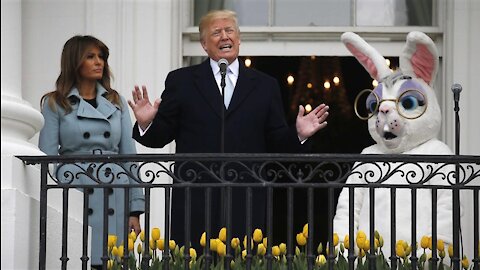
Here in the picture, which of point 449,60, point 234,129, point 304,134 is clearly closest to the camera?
point 304,134

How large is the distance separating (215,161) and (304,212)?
214 inches

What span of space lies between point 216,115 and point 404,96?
1.52 metres

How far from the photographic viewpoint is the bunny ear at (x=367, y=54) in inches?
408

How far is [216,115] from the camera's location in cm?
923

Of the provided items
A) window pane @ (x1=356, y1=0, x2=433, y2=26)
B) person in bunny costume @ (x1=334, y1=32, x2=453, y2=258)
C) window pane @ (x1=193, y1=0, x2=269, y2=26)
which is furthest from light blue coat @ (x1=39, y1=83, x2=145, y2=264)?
window pane @ (x1=356, y1=0, x2=433, y2=26)

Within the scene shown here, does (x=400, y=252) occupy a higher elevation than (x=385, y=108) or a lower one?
lower

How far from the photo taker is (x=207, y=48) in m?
9.42

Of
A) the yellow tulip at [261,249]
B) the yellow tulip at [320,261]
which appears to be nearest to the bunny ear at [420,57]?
the yellow tulip at [320,261]

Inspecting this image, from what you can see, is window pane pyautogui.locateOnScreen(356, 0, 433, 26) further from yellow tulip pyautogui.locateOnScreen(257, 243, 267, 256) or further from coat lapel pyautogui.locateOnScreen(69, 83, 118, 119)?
yellow tulip pyautogui.locateOnScreen(257, 243, 267, 256)

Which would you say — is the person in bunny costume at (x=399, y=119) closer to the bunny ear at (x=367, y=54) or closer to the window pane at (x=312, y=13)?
the bunny ear at (x=367, y=54)

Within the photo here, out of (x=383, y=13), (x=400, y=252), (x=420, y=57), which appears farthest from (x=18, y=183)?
(x=383, y=13)

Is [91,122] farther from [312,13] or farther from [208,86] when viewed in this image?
[312,13]

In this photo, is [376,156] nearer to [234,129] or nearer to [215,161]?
[215,161]

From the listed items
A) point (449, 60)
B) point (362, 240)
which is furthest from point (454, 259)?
point (449, 60)
